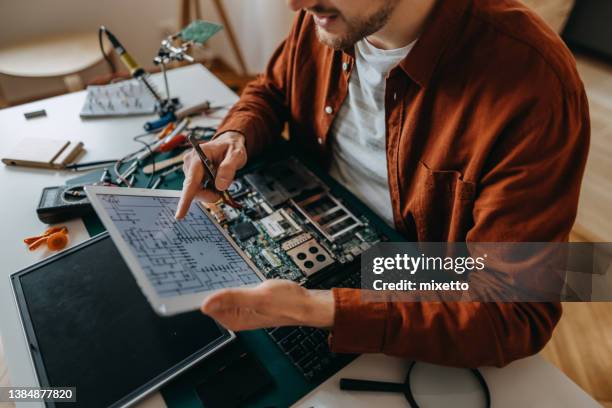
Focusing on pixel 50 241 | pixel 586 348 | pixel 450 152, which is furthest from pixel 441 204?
pixel 586 348

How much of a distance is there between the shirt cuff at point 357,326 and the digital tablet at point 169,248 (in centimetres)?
16

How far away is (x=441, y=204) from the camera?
868mm

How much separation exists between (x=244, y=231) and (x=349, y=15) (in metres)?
0.48

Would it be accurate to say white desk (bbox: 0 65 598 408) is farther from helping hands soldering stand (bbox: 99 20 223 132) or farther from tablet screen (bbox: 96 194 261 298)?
tablet screen (bbox: 96 194 261 298)

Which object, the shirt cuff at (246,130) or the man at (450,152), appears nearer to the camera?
the man at (450,152)

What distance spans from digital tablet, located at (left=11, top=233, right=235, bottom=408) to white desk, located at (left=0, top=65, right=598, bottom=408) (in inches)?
1.9

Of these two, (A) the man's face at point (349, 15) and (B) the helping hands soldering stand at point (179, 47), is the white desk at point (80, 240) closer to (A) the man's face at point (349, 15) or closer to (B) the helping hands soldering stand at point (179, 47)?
(B) the helping hands soldering stand at point (179, 47)

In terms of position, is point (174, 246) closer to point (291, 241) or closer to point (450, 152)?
point (291, 241)

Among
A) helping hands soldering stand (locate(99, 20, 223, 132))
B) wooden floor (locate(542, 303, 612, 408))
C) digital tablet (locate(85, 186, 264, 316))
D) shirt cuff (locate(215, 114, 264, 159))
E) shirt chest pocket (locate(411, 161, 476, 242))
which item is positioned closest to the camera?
digital tablet (locate(85, 186, 264, 316))

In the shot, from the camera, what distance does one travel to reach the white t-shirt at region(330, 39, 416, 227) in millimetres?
931

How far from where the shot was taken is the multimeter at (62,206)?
3.03 feet

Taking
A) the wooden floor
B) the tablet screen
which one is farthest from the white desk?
the wooden floor

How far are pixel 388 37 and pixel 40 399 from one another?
911 mm

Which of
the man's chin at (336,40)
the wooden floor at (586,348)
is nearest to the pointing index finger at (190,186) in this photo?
the man's chin at (336,40)
